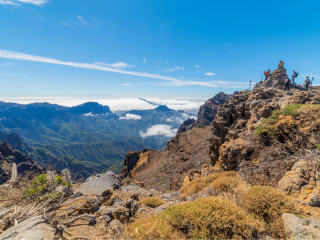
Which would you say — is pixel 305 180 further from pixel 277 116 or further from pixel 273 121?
pixel 277 116

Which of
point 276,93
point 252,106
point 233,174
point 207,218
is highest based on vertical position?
point 276,93

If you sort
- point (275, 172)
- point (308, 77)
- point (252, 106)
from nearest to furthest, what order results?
point (275, 172) < point (252, 106) < point (308, 77)

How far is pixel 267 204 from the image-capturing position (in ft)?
17.7

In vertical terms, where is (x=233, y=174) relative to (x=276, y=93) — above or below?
below

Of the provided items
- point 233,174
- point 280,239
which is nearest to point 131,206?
point 280,239

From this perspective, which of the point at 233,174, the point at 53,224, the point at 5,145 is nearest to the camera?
the point at 53,224

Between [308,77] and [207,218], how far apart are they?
23.9 meters

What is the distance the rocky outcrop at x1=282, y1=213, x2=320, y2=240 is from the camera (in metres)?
4.20

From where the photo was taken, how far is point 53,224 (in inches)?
211

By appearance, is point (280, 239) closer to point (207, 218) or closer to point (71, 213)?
point (207, 218)

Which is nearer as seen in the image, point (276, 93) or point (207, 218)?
point (207, 218)

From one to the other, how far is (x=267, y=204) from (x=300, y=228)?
1055 millimetres

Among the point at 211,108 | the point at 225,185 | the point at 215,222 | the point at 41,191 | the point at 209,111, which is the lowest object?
the point at 41,191

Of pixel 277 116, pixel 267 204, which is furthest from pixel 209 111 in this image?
pixel 267 204
